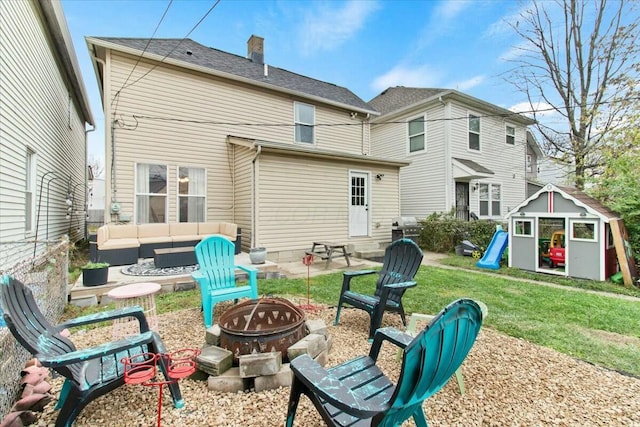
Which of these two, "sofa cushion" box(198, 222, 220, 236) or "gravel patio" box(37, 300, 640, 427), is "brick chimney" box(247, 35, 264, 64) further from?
"gravel patio" box(37, 300, 640, 427)

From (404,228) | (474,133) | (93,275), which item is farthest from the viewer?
(474,133)

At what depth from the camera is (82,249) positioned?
9.42 meters

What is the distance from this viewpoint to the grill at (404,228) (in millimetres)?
9805

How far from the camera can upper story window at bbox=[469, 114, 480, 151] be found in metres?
12.5

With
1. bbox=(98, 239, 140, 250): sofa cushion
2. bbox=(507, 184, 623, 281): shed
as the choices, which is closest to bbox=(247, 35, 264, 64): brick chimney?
bbox=(98, 239, 140, 250): sofa cushion

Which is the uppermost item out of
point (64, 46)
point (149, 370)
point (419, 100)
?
point (419, 100)

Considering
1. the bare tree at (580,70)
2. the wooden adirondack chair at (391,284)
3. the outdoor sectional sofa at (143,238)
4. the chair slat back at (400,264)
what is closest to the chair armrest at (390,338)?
the wooden adirondack chair at (391,284)

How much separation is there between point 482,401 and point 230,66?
1099 cm

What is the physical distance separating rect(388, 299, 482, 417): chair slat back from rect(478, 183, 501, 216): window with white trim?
13.0 metres

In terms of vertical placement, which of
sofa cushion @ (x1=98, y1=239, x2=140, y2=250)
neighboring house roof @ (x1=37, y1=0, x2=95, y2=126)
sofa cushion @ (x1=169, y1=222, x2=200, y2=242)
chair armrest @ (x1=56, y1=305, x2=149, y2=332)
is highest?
neighboring house roof @ (x1=37, y1=0, x2=95, y2=126)

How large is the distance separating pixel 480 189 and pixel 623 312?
9.38m

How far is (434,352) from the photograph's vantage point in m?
1.36

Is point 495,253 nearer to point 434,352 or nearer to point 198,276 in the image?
point 198,276

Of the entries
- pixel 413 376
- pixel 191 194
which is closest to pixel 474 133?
pixel 191 194
